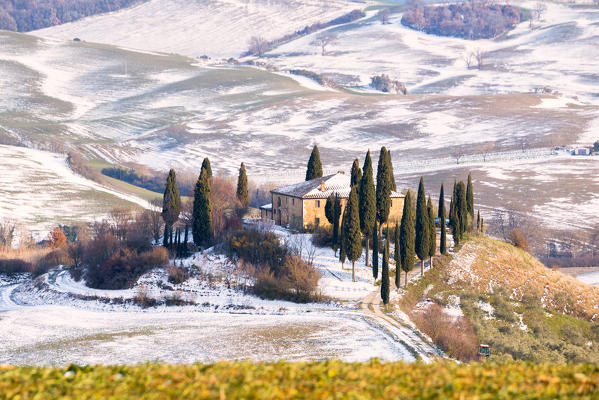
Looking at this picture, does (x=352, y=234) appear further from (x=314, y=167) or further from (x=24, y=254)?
(x=24, y=254)

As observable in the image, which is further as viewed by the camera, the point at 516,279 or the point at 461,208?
the point at 461,208

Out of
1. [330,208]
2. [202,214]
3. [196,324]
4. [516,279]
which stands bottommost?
[516,279]

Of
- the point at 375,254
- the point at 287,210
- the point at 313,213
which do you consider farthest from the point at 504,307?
the point at 287,210

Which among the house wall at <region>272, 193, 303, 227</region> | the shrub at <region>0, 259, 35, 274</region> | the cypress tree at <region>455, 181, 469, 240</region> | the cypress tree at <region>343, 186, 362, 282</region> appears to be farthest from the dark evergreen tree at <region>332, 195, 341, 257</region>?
the shrub at <region>0, 259, 35, 274</region>

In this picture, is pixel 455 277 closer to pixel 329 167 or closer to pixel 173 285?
pixel 173 285

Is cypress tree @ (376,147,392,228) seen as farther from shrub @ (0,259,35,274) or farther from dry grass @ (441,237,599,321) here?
shrub @ (0,259,35,274)

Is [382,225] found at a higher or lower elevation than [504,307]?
higher
